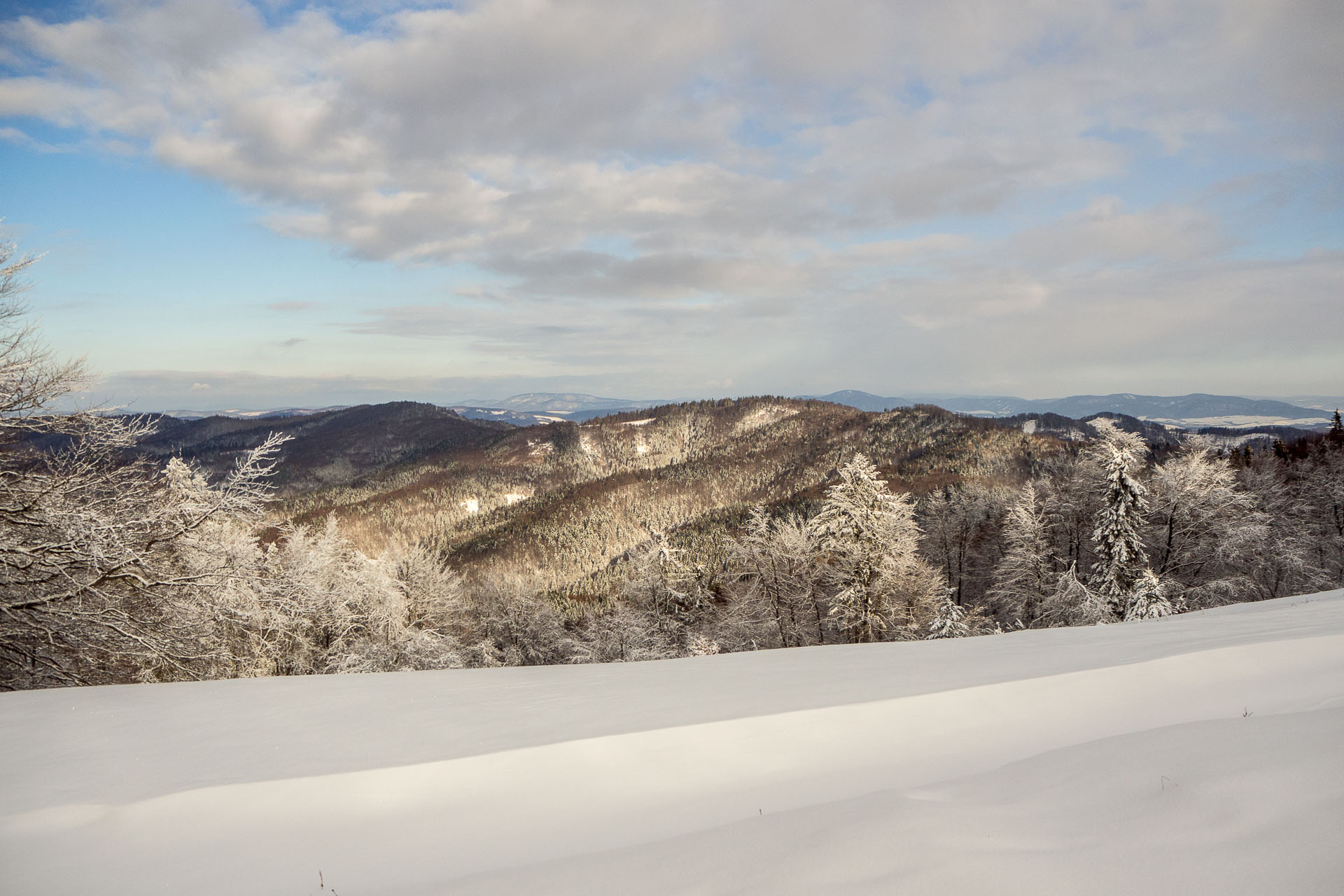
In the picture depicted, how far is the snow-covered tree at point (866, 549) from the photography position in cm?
2012

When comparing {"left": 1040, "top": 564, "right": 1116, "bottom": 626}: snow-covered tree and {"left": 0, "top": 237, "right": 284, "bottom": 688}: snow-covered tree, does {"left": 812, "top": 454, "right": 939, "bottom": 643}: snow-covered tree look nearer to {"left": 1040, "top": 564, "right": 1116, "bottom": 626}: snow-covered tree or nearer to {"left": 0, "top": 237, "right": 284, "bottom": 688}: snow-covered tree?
{"left": 1040, "top": 564, "right": 1116, "bottom": 626}: snow-covered tree

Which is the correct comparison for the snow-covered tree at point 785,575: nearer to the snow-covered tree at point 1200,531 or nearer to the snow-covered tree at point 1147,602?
the snow-covered tree at point 1147,602

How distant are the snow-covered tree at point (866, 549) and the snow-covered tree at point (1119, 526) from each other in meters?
6.54

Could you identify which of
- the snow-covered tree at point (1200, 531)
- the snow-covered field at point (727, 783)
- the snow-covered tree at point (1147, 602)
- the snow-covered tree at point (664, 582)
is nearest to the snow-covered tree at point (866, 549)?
the snow-covered tree at point (1147, 602)

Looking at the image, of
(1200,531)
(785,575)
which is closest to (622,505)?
(785,575)

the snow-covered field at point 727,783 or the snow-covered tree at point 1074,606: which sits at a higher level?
the snow-covered field at point 727,783

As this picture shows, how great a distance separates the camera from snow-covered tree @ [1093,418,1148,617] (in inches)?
782

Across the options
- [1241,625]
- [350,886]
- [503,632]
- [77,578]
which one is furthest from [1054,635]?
[503,632]

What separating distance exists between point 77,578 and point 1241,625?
640 inches

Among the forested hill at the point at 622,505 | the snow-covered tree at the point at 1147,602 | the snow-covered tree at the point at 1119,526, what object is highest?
the snow-covered tree at the point at 1119,526

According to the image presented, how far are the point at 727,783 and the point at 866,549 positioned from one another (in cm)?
1757

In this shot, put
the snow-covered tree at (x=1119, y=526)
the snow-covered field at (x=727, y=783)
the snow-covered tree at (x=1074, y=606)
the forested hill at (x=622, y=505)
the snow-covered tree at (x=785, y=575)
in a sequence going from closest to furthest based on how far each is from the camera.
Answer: the snow-covered field at (x=727, y=783) → the snow-covered tree at (x=1074, y=606) → the snow-covered tree at (x=1119, y=526) → the snow-covered tree at (x=785, y=575) → the forested hill at (x=622, y=505)

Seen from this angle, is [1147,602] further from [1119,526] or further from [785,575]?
[785,575]

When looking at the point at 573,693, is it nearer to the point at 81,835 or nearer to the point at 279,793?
the point at 279,793
